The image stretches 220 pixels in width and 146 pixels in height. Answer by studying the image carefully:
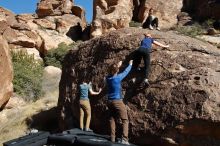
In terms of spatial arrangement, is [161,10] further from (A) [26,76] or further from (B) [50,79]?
(A) [26,76]

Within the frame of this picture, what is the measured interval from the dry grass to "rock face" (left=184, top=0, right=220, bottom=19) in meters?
19.8

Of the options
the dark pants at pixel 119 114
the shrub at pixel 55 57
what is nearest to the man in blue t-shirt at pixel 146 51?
the dark pants at pixel 119 114

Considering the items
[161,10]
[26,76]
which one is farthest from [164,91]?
[161,10]

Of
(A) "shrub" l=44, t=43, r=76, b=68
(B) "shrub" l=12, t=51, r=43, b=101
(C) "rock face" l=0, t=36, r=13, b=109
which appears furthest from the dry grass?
(A) "shrub" l=44, t=43, r=76, b=68

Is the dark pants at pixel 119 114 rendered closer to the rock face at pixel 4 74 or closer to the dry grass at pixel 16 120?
the dry grass at pixel 16 120

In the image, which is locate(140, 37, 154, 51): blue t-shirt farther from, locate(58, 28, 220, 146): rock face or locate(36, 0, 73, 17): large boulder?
locate(36, 0, 73, 17): large boulder

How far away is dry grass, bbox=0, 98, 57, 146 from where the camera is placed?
48.2 ft

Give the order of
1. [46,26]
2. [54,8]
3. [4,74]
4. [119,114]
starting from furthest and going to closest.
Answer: [54,8] < [46,26] < [4,74] < [119,114]

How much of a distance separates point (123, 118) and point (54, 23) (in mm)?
31789

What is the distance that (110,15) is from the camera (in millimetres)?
36250

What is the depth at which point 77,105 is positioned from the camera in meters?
12.2

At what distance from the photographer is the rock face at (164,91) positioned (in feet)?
30.0

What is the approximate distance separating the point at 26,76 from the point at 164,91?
16673mm

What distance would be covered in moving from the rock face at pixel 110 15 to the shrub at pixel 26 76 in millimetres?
6593
